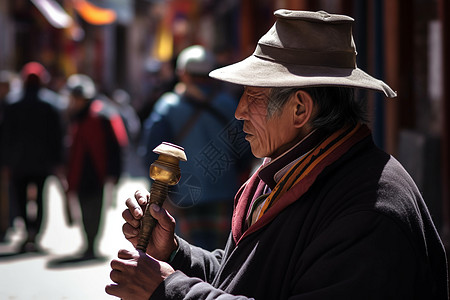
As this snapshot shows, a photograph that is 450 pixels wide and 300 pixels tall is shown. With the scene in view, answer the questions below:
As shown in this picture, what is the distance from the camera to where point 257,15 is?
14.4 meters

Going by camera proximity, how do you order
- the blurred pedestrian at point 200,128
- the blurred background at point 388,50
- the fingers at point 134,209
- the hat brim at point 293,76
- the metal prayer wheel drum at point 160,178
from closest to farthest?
the hat brim at point 293,76 → the metal prayer wheel drum at point 160,178 → the fingers at point 134,209 → the blurred pedestrian at point 200,128 → the blurred background at point 388,50

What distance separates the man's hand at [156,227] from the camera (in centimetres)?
231

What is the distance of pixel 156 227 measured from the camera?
7.87 ft

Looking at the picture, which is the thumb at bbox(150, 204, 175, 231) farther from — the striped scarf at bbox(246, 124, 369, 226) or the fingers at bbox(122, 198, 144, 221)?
the striped scarf at bbox(246, 124, 369, 226)

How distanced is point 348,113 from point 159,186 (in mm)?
587

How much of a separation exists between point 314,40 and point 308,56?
0.05 m

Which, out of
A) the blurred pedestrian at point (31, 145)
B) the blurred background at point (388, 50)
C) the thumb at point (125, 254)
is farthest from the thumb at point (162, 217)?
the blurred pedestrian at point (31, 145)

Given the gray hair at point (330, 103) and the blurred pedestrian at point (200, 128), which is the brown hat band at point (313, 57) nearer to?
the gray hair at point (330, 103)

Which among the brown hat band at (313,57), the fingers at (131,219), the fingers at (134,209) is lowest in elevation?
the fingers at (131,219)

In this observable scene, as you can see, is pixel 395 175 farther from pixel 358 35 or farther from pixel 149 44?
pixel 149 44

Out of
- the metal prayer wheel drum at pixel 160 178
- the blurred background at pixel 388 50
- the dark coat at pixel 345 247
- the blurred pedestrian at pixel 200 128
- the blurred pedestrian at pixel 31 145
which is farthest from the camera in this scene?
the blurred pedestrian at pixel 31 145

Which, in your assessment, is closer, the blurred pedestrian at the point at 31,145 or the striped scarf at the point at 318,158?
the striped scarf at the point at 318,158

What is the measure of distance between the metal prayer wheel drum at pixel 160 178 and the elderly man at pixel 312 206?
0.04 metres

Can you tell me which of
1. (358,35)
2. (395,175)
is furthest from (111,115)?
(395,175)
